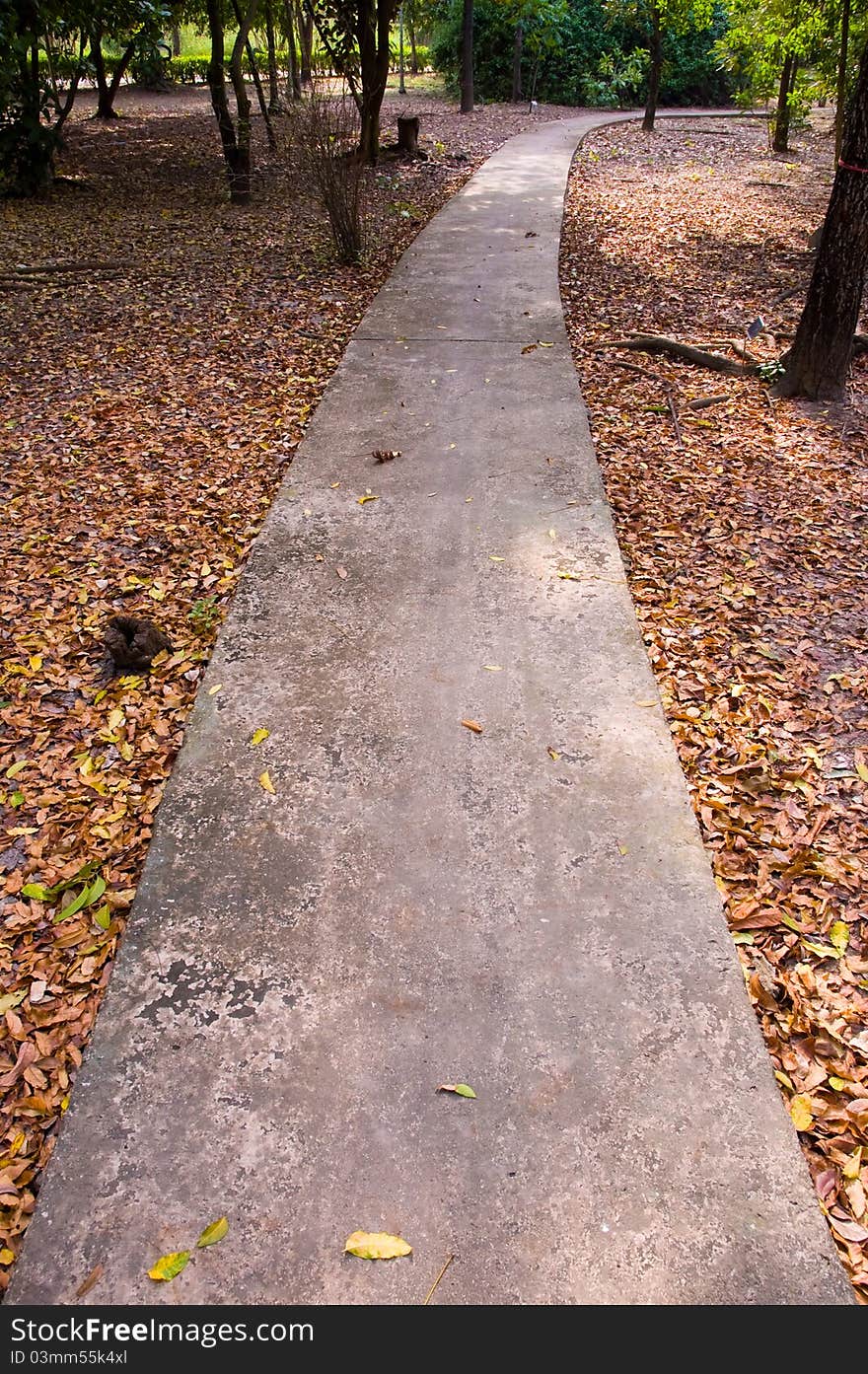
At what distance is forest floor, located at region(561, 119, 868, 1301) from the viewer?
2146 mm

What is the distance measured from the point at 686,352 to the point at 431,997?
5309mm

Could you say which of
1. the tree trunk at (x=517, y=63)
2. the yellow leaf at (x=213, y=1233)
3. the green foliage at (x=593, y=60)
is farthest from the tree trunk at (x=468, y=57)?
the yellow leaf at (x=213, y=1233)

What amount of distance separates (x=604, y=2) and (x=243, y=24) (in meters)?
15.6

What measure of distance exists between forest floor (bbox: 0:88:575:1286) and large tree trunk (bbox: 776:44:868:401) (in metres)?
3.00

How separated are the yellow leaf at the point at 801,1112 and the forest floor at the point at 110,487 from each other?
5.31ft

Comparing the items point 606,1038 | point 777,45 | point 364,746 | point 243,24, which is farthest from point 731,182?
point 606,1038

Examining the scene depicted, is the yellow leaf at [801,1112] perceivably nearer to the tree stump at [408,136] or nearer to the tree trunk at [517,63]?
the tree stump at [408,136]

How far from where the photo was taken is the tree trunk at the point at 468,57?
17.5 meters

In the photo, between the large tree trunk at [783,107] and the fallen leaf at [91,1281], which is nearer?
the fallen leaf at [91,1281]

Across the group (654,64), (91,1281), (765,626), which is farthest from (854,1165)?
(654,64)

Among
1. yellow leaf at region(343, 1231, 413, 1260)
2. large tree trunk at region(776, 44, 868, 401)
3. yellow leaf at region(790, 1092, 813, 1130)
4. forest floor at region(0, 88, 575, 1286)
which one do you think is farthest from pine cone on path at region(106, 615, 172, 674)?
large tree trunk at region(776, 44, 868, 401)

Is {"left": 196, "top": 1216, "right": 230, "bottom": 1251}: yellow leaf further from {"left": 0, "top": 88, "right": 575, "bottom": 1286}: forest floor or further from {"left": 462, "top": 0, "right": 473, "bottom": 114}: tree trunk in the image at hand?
{"left": 462, "top": 0, "right": 473, "bottom": 114}: tree trunk

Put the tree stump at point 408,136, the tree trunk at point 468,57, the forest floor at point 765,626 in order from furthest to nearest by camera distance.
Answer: the tree trunk at point 468,57, the tree stump at point 408,136, the forest floor at point 765,626

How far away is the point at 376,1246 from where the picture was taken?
1.68 meters
